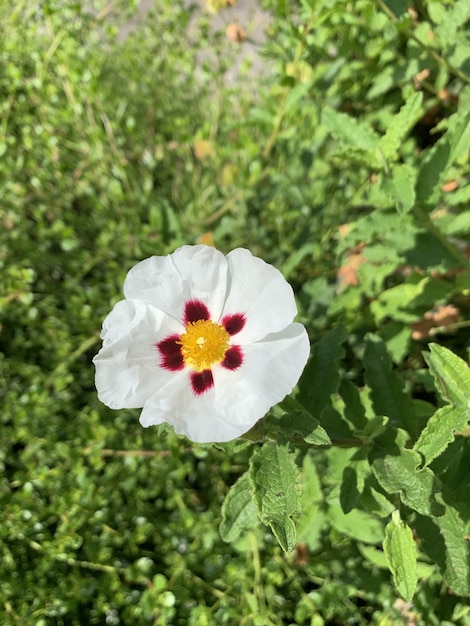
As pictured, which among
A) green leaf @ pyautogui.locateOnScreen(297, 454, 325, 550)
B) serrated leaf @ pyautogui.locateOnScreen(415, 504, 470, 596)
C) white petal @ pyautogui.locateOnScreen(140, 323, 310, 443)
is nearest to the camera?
white petal @ pyautogui.locateOnScreen(140, 323, 310, 443)

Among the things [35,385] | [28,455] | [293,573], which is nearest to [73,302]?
[35,385]

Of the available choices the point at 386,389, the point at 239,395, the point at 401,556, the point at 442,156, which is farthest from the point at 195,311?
the point at 442,156

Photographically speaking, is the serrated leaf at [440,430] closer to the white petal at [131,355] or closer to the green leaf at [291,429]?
the green leaf at [291,429]

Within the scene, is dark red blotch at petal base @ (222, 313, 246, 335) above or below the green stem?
below

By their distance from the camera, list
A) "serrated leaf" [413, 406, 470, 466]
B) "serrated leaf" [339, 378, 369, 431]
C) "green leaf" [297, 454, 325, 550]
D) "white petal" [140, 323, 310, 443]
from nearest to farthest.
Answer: "white petal" [140, 323, 310, 443], "serrated leaf" [413, 406, 470, 466], "serrated leaf" [339, 378, 369, 431], "green leaf" [297, 454, 325, 550]

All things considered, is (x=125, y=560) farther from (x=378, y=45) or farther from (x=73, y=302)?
(x=378, y=45)

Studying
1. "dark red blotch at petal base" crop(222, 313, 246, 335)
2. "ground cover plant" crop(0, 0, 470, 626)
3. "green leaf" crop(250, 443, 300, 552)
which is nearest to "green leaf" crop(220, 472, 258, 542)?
"ground cover plant" crop(0, 0, 470, 626)

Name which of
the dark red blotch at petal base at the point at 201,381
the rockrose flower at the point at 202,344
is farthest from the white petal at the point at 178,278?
the dark red blotch at petal base at the point at 201,381

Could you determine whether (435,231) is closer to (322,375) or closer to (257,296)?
(322,375)

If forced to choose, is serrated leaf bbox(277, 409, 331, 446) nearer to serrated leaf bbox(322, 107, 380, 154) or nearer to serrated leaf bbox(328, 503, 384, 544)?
serrated leaf bbox(328, 503, 384, 544)
